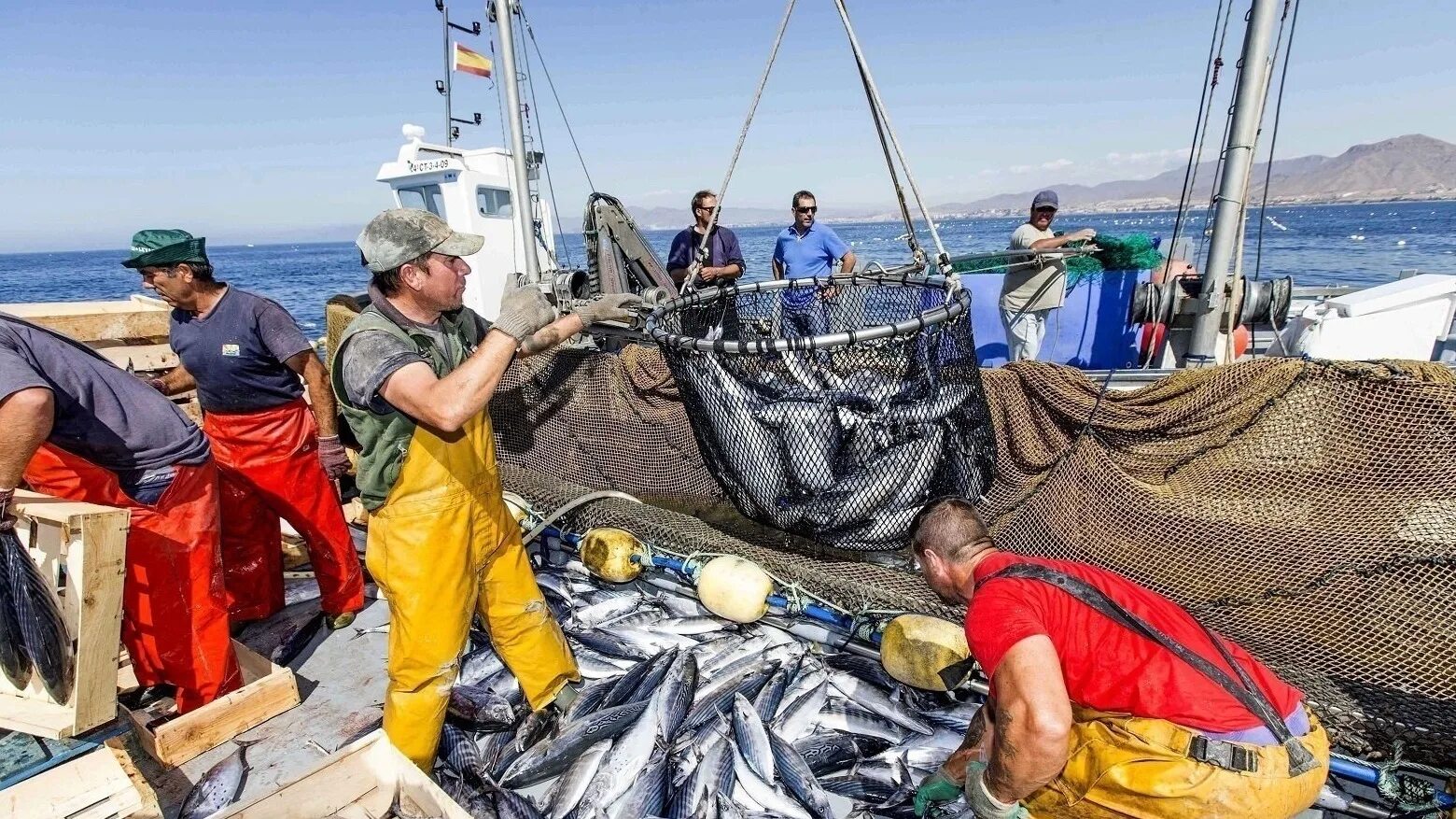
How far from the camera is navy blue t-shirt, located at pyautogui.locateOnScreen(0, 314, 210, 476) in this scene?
2.67 meters

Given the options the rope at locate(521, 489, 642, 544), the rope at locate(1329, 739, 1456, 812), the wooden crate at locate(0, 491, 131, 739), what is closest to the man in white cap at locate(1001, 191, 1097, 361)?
the rope at locate(521, 489, 642, 544)

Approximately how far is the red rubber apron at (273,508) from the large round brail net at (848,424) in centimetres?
218

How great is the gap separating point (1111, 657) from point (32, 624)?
371cm

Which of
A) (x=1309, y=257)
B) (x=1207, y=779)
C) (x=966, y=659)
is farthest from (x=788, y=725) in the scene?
(x=1309, y=257)

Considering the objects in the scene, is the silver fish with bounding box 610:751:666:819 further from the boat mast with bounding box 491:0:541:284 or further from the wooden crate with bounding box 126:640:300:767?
the boat mast with bounding box 491:0:541:284

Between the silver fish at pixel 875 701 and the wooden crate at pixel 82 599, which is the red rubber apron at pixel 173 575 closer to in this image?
the wooden crate at pixel 82 599

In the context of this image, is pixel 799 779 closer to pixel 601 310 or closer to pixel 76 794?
pixel 601 310

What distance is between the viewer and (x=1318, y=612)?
10.1 ft

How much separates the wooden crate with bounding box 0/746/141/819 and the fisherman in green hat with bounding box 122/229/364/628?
5.62 feet

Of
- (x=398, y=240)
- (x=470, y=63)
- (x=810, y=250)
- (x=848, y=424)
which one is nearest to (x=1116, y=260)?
(x=810, y=250)

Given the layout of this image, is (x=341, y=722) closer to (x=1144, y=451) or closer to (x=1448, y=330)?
(x=1144, y=451)

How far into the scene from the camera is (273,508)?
398 centimetres

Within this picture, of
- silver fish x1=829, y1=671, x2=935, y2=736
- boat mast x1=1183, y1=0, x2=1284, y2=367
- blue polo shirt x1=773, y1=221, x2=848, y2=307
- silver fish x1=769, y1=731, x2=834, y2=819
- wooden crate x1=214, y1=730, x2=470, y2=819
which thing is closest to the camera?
wooden crate x1=214, y1=730, x2=470, y2=819

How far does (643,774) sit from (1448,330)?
9436mm
